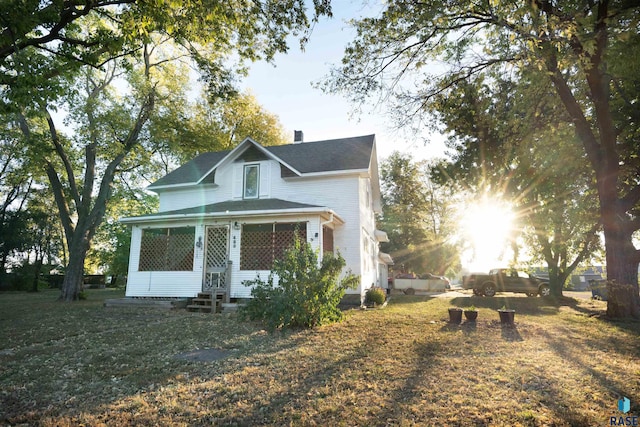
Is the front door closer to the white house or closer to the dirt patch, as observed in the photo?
the white house

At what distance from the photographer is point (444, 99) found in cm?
1033

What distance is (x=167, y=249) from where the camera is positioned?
45.5 feet

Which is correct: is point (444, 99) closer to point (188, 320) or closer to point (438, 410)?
point (438, 410)

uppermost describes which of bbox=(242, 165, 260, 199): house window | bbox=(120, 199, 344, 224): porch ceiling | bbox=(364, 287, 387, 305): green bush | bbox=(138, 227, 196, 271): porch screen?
bbox=(242, 165, 260, 199): house window

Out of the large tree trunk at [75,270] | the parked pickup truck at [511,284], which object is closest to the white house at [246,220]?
the large tree trunk at [75,270]

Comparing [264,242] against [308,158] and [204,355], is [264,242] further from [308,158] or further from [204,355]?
[204,355]

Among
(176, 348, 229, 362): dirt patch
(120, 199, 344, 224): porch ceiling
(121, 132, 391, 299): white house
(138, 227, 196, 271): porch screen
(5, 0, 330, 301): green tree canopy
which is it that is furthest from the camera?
(138, 227, 196, 271): porch screen

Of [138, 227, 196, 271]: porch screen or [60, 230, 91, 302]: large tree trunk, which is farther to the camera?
[60, 230, 91, 302]: large tree trunk

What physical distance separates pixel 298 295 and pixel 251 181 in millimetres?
9119

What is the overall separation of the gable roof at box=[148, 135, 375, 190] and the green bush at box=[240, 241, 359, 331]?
6.77m

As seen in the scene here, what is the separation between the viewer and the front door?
13.1 meters

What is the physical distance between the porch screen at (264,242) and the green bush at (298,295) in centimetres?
435

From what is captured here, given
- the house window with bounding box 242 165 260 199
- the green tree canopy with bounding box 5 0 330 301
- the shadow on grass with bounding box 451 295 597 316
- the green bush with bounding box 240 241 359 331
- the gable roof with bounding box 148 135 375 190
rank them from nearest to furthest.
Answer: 1. the green tree canopy with bounding box 5 0 330 301
2. the green bush with bounding box 240 241 359 331
3. the shadow on grass with bounding box 451 295 597 316
4. the gable roof with bounding box 148 135 375 190
5. the house window with bounding box 242 165 260 199

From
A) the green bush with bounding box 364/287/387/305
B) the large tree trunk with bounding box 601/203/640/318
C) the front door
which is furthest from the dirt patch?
the large tree trunk with bounding box 601/203/640/318
